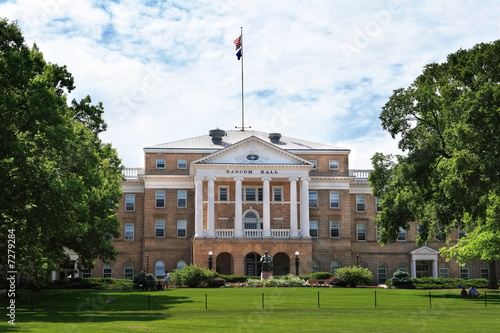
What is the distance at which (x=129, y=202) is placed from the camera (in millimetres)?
82688

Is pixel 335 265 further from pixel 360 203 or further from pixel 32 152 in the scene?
pixel 32 152

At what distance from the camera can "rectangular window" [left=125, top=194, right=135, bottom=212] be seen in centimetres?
8262

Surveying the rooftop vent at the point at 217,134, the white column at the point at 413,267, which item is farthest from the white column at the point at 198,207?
the white column at the point at 413,267

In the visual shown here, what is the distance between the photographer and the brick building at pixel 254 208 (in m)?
76.0

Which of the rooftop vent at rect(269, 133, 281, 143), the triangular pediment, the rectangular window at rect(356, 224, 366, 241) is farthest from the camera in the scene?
the rooftop vent at rect(269, 133, 281, 143)

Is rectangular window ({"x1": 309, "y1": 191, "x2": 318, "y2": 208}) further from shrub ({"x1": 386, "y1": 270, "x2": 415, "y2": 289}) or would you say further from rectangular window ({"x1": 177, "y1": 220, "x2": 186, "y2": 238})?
shrub ({"x1": 386, "y1": 270, "x2": 415, "y2": 289})

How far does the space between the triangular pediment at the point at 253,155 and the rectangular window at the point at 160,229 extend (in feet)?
33.0

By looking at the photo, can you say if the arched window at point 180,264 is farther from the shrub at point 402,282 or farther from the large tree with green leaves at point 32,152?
the large tree with green leaves at point 32,152

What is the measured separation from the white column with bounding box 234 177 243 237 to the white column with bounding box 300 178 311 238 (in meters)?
6.30

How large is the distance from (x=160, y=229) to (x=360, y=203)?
22.8 m

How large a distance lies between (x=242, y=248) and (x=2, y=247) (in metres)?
37.4

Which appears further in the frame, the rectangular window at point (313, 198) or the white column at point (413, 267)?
the rectangular window at point (313, 198)

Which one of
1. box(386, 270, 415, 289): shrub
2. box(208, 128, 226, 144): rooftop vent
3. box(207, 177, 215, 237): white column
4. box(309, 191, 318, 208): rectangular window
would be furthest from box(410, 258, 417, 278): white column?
box(208, 128, 226, 144): rooftop vent

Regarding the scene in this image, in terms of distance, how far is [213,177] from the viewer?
249 feet
